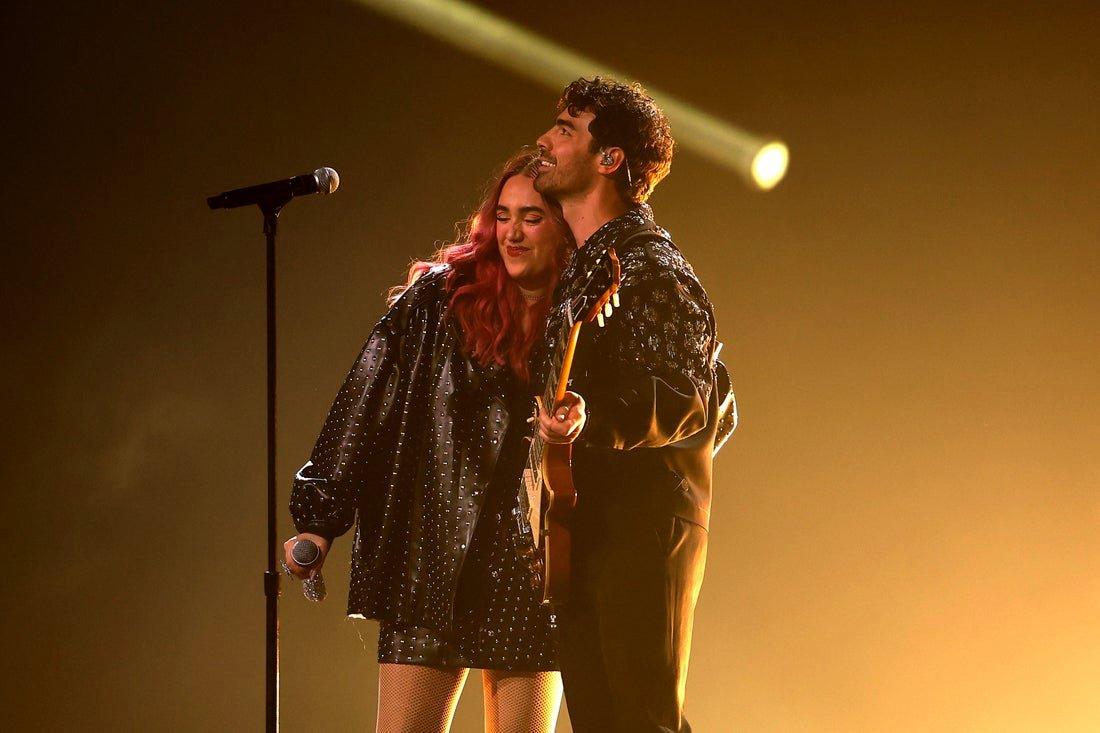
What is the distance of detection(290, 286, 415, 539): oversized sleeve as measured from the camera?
229 centimetres

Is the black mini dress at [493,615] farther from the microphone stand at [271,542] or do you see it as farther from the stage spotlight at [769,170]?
the stage spotlight at [769,170]

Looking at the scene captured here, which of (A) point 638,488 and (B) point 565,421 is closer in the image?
(B) point 565,421

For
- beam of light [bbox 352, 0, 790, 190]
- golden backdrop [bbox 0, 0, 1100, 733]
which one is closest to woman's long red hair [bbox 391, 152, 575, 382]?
golden backdrop [bbox 0, 0, 1100, 733]

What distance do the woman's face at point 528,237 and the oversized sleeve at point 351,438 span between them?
0.24m

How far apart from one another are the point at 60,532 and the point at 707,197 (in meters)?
2.22

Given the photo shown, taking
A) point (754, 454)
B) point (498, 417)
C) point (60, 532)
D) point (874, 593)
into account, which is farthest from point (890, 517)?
point (60, 532)

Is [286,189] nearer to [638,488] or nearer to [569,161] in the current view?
[569,161]

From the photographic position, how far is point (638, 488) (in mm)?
1989

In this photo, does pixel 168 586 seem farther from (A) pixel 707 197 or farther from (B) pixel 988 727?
(B) pixel 988 727

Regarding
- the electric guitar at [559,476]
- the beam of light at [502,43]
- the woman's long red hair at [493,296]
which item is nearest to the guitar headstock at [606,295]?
the electric guitar at [559,476]

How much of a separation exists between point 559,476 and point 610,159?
672 mm

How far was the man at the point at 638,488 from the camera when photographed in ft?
6.16

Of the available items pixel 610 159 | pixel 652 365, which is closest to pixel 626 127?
pixel 610 159

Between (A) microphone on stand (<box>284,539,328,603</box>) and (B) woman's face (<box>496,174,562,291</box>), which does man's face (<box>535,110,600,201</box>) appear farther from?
(A) microphone on stand (<box>284,539,328,603</box>)
